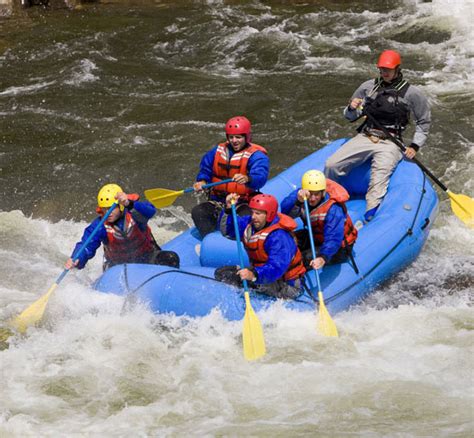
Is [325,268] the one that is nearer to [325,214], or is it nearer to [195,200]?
[325,214]

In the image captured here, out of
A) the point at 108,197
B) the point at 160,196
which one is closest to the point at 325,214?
the point at 108,197

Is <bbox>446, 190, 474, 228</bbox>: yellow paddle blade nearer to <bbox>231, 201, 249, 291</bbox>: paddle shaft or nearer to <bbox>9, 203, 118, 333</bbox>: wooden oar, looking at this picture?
<bbox>231, 201, 249, 291</bbox>: paddle shaft

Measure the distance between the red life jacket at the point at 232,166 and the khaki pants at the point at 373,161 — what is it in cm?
102

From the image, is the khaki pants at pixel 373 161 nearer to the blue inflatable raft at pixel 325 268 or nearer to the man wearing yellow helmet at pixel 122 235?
the blue inflatable raft at pixel 325 268

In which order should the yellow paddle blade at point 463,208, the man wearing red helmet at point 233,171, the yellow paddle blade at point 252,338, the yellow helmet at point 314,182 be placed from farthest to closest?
the yellow paddle blade at point 463,208, the man wearing red helmet at point 233,171, the yellow helmet at point 314,182, the yellow paddle blade at point 252,338

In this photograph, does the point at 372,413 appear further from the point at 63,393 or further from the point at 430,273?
the point at 430,273

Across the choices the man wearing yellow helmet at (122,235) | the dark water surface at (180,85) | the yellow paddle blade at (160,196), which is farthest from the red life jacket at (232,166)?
the dark water surface at (180,85)

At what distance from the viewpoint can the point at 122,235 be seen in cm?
670

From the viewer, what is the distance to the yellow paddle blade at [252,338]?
→ 5.97 meters

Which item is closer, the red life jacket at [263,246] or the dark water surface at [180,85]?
the red life jacket at [263,246]

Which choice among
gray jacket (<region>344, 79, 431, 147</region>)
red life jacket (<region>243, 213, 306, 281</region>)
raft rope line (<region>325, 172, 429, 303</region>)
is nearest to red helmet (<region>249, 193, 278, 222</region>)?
red life jacket (<region>243, 213, 306, 281</region>)

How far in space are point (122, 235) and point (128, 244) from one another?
0.32 feet

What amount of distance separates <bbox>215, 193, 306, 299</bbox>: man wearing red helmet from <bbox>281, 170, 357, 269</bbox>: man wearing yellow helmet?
0.69ft

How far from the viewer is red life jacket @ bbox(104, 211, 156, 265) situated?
6.69m
